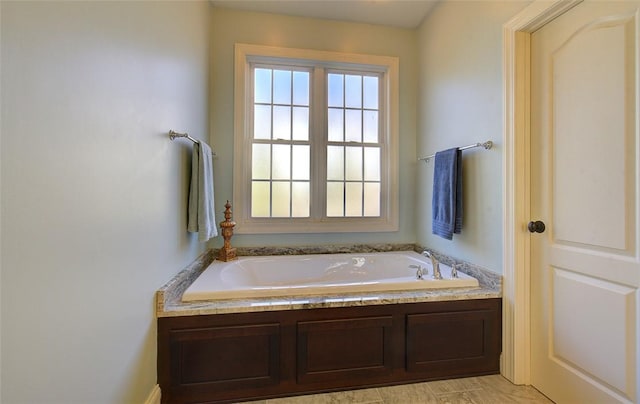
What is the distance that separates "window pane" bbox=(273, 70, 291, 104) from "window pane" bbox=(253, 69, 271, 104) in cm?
6

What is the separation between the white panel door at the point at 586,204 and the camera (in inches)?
45.4

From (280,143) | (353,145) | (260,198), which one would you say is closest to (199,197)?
(260,198)

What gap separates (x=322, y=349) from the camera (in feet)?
4.93

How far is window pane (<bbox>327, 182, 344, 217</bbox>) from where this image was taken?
2.62m

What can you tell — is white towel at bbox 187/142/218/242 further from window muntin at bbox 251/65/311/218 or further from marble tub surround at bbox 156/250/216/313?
window muntin at bbox 251/65/311/218

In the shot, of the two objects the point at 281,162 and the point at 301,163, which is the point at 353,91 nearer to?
the point at 301,163

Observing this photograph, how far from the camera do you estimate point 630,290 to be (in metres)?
1.14

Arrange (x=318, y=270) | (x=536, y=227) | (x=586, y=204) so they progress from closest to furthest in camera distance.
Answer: (x=586, y=204) < (x=536, y=227) < (x=318, y=270)

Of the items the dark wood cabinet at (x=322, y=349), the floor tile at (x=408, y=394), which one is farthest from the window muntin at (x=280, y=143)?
the floor tile at (x=408, y=394)

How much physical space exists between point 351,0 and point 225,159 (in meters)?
1.72

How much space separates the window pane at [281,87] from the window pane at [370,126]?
77cm

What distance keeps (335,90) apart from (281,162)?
0.88 metres

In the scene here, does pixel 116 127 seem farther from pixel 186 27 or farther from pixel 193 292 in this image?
pixel 186 27

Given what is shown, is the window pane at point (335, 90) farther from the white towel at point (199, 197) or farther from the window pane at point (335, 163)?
the white towel at point (199, 197)
